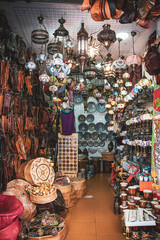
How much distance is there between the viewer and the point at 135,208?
3154 mm

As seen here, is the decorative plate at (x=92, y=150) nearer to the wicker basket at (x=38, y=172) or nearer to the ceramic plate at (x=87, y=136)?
the ceramic plate at (x=87, y=136)

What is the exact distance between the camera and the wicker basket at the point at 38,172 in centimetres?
387

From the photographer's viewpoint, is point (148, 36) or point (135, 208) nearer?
point (135, 208)

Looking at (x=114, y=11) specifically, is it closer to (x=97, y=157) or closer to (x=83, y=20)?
(x=83, y=20)

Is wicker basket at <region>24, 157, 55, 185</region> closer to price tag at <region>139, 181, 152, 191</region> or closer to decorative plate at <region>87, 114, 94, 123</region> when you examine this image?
price tag at <region>139, 181, 152, 191</region>

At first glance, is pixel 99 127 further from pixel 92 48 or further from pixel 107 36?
pixel 107 36

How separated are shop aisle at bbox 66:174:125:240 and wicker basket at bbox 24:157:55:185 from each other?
94 centimetres

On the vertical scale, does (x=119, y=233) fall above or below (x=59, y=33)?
below

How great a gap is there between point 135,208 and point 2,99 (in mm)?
2744

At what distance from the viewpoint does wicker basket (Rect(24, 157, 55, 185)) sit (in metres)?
3.87

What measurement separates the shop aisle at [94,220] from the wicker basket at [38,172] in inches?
37.1

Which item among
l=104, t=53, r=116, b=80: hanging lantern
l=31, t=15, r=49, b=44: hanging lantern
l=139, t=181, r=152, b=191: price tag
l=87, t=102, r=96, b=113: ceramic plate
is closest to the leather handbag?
l=104, t=53, r=116, b=80: hanging lantern

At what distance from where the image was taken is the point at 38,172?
4.04 metres

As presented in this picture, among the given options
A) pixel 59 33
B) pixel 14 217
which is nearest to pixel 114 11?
pixel 59 33
